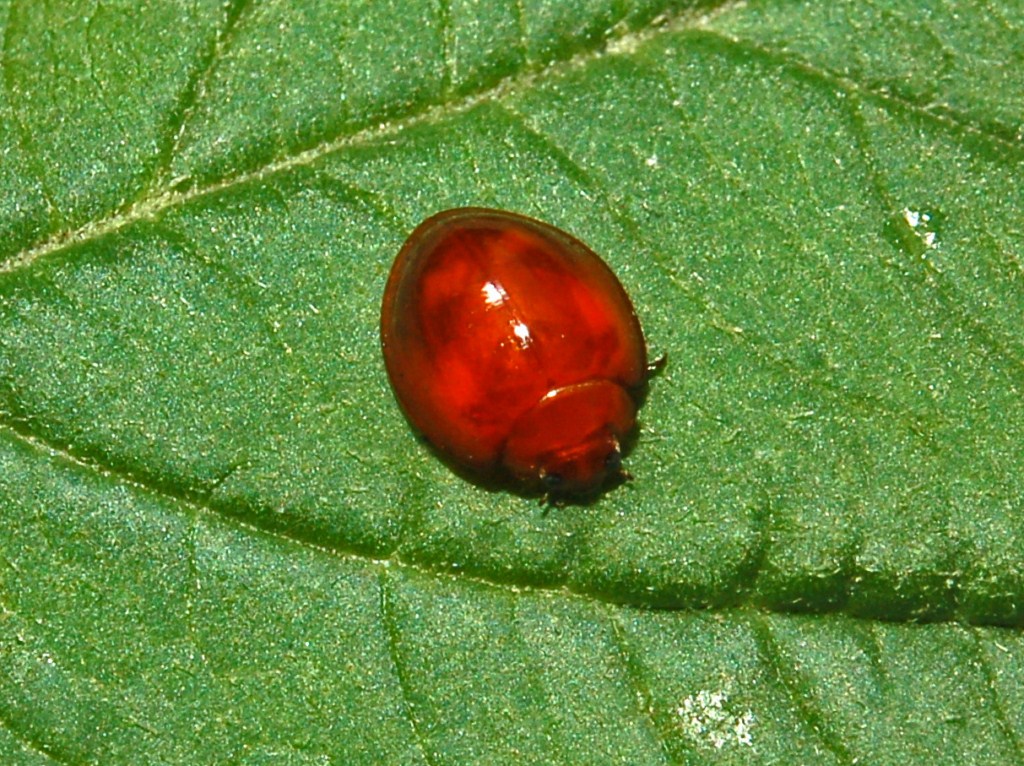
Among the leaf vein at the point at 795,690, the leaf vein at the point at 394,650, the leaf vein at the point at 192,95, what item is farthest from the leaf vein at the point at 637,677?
the leaf vein at the point at 192,95

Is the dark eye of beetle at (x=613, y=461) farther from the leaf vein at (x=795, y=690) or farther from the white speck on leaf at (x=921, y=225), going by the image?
the white speck on leaf at (x=921, y=225)

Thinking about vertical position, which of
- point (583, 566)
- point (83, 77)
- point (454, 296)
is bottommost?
point (583, 566)

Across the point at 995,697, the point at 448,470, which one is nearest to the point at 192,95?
the point at 448,470

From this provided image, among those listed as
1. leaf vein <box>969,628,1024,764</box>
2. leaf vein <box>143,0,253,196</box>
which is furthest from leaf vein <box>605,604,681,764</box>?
leaf vein <box>143,0,253,196</box>

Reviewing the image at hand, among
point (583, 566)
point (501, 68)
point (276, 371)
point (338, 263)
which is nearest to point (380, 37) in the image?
point (501, 68)

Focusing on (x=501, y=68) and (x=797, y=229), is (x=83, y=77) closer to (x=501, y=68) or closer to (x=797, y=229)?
(x=501, y=68)

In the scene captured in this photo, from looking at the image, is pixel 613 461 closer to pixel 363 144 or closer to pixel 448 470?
pixel 448 470
